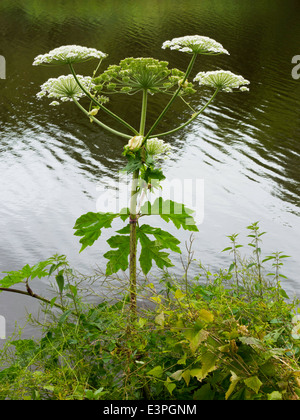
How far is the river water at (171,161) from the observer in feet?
14.7

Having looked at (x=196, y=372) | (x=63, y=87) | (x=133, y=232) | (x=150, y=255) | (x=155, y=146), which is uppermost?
(x=63, y=87)

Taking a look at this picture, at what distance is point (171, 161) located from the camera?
21.9ft

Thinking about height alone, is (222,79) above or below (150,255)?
above

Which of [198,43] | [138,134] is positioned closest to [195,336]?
[138,134]

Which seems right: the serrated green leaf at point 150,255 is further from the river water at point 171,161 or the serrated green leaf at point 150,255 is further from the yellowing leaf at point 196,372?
the river water at point 171,161

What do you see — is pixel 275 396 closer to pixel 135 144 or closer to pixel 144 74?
pixel 135 144

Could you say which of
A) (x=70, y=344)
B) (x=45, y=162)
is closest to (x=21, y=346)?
(x=70, y=344)

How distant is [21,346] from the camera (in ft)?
7.63

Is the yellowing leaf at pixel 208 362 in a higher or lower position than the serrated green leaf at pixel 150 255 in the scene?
lower

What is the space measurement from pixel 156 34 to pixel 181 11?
7646 mm

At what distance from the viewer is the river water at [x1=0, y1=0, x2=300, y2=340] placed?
4.48m

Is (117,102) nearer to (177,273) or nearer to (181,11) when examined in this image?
(177,273)

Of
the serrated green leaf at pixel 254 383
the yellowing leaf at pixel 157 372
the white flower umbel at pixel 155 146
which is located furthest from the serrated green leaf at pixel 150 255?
the serrated green leaf at pixel 254 383

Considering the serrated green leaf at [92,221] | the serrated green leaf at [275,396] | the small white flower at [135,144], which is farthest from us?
the serrated green leaf at [92,221]
